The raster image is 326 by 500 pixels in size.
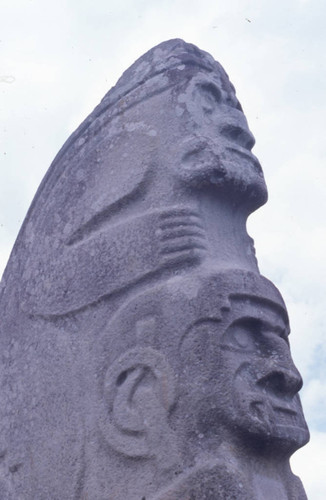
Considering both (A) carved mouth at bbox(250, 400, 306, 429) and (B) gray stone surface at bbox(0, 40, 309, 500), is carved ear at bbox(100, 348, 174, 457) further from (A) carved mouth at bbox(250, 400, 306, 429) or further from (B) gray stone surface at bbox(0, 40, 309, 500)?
(A) carved mouth at bbox(250, 400, 306, 429)

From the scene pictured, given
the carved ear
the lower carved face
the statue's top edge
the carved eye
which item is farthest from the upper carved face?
the carved ear

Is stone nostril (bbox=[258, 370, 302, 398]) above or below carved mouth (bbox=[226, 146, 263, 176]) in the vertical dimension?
below

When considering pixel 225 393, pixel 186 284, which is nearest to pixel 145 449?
pixel 225 393

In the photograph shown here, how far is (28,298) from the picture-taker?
446cm

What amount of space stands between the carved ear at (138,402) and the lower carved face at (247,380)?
156mm

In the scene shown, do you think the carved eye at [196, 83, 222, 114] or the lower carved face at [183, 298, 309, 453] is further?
the carved eye at [196, 83, 222, 114]

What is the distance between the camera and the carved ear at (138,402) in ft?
11.8

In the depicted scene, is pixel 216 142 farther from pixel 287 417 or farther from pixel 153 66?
pixel 287 417

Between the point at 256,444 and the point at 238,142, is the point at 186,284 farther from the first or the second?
the point at 238,142

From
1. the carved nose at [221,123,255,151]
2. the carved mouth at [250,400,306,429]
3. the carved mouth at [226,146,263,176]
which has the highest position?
the carved nose at [221,123,255,151]

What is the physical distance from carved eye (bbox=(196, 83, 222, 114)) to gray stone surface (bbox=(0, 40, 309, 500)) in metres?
0.02

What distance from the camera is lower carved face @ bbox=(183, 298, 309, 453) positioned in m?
3.54

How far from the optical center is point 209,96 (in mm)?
4609

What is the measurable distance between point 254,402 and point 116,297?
925 millimetres
